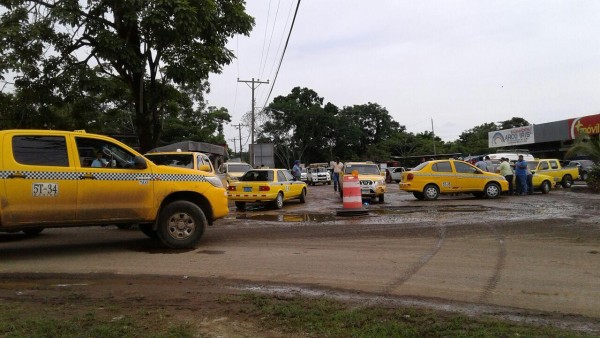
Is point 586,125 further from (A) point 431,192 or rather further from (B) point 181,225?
(B) point 181,225

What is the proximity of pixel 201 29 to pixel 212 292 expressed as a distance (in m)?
11.3

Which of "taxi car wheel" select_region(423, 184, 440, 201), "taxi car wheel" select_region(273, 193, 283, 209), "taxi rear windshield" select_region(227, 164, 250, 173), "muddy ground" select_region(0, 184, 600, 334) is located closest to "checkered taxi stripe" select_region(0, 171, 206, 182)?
"muddy ground" select_region(0, 184, 600, 334)

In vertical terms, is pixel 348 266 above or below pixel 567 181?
below

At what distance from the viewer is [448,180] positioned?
1858 centimetres

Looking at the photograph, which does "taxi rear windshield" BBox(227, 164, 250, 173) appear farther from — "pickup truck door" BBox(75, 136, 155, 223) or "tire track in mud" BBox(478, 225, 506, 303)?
"tire track in mud" BBox(478, 225, 506, 303)

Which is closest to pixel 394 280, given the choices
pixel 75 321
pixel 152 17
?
pixel 75 321

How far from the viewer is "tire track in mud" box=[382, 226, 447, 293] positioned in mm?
6012

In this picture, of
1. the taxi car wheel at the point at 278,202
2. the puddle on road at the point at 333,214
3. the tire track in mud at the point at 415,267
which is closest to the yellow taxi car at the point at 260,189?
the taxi car wheel at the point at 278,202

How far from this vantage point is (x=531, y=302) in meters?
5.37

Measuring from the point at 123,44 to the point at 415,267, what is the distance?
11.7 metres

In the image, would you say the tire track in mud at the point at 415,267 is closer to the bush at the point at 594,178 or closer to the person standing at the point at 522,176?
the person standing at the point at 522,176

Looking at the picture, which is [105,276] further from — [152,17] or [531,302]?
[152,17]

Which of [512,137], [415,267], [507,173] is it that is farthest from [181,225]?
[512,137]

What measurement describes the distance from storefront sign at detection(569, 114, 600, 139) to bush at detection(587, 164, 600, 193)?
1531 cm
